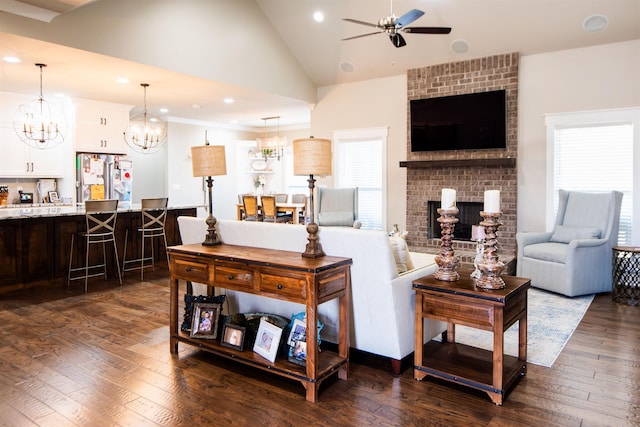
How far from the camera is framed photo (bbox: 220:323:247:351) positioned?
299 cm

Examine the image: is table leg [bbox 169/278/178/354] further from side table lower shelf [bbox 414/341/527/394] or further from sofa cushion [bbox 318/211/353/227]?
sofa cushion [bbox 318/211/353/227]

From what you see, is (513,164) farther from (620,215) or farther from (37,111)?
(37,111)

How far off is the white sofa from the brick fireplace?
3559 mm

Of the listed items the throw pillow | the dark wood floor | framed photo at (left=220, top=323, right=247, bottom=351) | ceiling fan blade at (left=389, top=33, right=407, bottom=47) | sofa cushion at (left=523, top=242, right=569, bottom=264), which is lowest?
the dark wood floor

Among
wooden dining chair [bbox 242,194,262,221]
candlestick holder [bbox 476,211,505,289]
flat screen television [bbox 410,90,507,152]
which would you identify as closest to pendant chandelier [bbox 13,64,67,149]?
wooden dining chair [bbox 242,194,262,221]

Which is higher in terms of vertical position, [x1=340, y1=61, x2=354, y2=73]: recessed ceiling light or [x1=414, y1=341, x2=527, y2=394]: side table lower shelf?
[x1=340, y1=61, x2=354, y2=73]: recessed ceiling light

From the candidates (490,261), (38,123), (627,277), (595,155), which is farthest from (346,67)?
(490,261)

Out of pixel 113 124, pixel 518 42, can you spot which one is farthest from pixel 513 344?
pixel 113 124

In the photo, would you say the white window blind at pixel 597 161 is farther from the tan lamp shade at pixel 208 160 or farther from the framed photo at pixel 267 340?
the framed photo at pixel 267 340

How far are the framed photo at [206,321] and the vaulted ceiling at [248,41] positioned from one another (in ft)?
10.5

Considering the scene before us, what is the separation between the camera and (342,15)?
6426mm

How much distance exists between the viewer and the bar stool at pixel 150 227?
6164 millimetres

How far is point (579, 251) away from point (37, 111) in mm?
8360

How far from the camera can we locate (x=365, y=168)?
7.99 m
